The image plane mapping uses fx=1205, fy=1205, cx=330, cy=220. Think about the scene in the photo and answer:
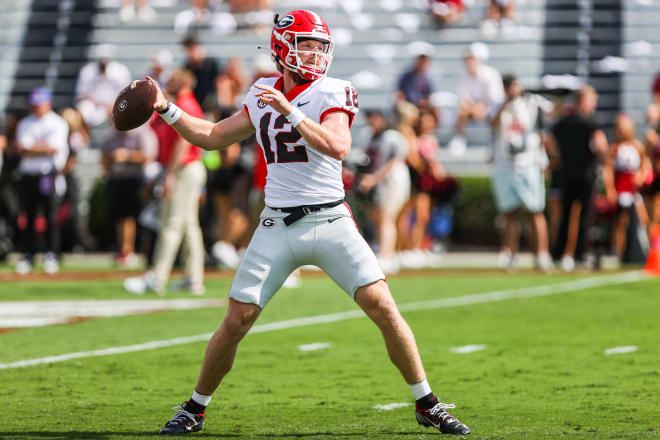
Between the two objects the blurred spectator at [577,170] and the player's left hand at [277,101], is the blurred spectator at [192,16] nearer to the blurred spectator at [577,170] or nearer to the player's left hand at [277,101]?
the blurred spectator at [577,170]

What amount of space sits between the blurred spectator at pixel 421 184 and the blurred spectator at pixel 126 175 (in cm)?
351

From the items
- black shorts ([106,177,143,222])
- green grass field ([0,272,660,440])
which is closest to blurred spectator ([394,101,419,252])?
black shorts ([106,177,143,222])

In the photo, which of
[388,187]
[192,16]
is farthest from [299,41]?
[192,16]

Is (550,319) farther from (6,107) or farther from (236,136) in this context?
(6,107)

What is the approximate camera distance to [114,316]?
1000 centimetres

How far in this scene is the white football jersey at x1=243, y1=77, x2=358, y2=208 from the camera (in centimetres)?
521

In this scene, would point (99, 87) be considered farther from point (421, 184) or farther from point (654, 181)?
point (654, 181)

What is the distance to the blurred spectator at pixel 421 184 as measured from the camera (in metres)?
16.3

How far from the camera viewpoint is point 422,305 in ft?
36.1

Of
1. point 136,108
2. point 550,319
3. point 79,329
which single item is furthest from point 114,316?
point 136,108

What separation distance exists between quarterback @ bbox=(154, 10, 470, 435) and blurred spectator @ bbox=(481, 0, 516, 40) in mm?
18476

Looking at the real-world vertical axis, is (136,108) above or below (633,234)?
above

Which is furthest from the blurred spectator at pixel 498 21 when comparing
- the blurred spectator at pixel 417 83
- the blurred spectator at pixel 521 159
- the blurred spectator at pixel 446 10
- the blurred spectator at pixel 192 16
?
the blurred spectator at pixel 521 159

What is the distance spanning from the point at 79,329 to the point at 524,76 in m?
15.0
